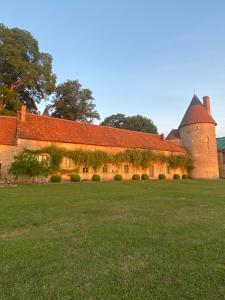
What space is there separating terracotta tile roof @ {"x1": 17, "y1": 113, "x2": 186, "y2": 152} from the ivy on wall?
102 centimetres

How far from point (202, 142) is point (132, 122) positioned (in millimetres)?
16948

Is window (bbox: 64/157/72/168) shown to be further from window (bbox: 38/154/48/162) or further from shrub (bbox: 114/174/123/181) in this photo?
shrub (bbox: 114/174/123/181)

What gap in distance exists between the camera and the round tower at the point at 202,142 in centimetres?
3606

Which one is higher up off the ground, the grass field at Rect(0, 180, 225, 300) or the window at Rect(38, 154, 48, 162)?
the window at Rect(38, 154, 48, 162)

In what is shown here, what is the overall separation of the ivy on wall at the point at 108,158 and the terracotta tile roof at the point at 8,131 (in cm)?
183

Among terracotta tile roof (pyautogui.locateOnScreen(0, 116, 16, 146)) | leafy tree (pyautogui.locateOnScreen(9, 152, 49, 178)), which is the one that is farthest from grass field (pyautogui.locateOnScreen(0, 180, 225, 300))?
terracotta tile roof (pyautogui.locateOnScreen(0, 116, 16, 146))

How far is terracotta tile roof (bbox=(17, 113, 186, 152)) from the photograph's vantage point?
24703 mm

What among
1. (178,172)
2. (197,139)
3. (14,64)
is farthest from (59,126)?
(197,139)

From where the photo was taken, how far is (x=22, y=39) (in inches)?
1223

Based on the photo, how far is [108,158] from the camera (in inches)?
1106

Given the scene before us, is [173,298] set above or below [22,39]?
below

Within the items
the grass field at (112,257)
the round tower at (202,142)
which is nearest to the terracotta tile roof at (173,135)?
the round tower at (202,142)

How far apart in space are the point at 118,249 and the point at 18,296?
6.60 ft

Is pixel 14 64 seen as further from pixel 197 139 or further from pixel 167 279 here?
pixel 167 279
